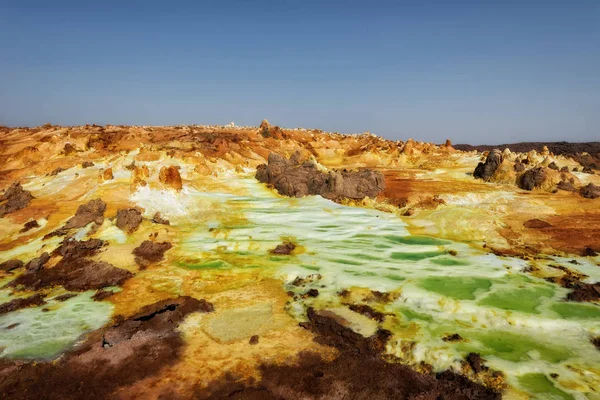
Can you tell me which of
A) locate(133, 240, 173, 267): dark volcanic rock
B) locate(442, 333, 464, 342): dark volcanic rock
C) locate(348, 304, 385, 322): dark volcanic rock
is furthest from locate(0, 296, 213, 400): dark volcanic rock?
locate(442, 333, 464, 342): dark volcanic rock

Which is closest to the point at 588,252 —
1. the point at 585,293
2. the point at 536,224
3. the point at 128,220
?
the point at 536,224

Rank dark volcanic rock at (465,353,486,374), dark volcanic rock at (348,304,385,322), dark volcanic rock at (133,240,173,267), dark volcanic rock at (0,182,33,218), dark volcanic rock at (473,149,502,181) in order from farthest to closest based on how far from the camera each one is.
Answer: dark volcanic rock at (473,149,502,181), dark volcanic rock at (0,182,33,218), dark volcanic rock at (133,240,173,267), dark volcanic rock at (348,304,385,322), dark volcanic rock at (465,353,486,374)

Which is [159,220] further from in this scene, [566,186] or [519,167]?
[519,167]

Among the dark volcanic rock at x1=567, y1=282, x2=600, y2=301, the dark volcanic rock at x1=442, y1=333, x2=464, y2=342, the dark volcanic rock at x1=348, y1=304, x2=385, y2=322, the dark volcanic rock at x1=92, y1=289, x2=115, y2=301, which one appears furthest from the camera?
the dark volcanic rock at x1=92, y1=289, x2=115, y2=301

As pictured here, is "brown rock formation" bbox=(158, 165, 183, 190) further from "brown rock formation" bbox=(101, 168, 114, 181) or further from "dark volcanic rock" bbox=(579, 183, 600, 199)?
"dark volcanic rock" bbox=(579, 183, 600, 199)

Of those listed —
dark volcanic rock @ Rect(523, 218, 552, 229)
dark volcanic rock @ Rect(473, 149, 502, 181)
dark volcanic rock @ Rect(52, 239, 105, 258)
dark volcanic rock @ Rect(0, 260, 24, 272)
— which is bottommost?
dark volcanic rock @ Rect(0, 260, 24, 272)

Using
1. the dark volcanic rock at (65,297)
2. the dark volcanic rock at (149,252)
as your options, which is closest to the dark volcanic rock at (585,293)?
the dark volcanic rock at (149,252)
